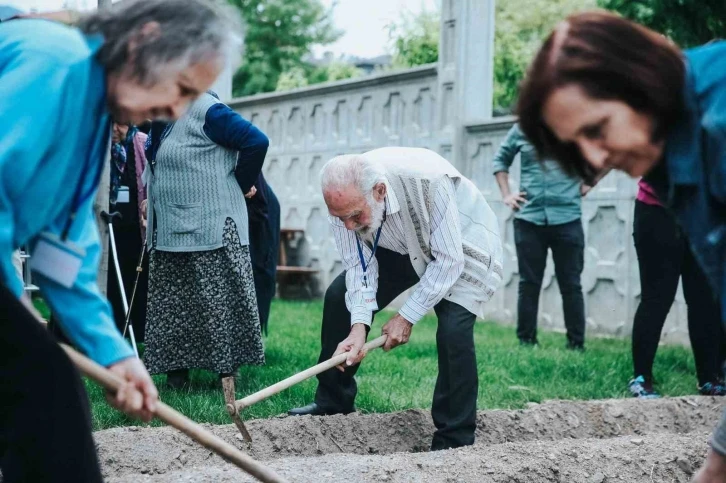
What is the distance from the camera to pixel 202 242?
17.2 feet

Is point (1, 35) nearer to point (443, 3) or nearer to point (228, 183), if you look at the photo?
point (228, 183)

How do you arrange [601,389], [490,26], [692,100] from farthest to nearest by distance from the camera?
[490,26] < [601,389] < [692,100]

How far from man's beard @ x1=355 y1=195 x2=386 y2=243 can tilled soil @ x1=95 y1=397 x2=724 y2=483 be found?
0.94m

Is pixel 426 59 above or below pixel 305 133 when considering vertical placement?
above

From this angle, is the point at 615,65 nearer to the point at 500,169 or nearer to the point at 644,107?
the point at 644,107

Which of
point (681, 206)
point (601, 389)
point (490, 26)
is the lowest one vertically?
point (601, 389)

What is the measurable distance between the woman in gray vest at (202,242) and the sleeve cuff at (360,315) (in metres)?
1.06

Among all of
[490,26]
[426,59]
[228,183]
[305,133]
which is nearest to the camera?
[228,183]

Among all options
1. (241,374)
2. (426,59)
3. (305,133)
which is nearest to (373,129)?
(305,133)

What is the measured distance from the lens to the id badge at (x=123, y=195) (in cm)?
648

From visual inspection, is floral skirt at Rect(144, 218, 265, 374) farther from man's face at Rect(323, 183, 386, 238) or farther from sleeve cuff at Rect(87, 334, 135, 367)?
sleeve cuff at Rect(87, 334, 135, 367)

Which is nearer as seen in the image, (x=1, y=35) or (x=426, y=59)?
(x=1, y=35)

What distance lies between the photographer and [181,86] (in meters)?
2.24

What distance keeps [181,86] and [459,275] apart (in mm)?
2270
